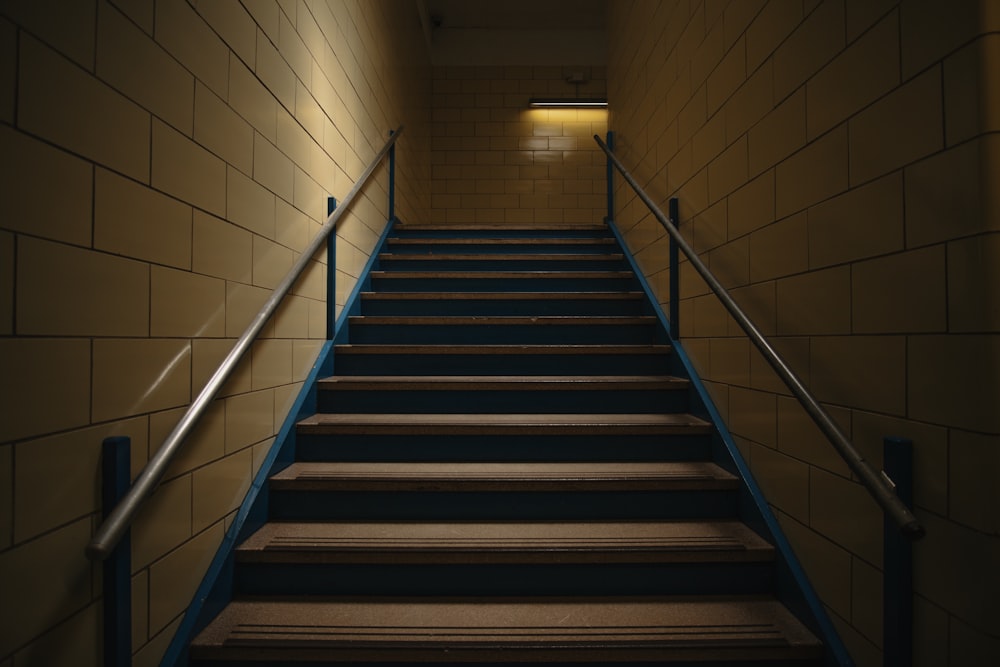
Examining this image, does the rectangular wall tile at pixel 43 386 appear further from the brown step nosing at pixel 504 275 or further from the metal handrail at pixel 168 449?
the brown step nosing at pixel 504 275

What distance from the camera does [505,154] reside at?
18.4 ft

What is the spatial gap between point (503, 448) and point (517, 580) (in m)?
0.51

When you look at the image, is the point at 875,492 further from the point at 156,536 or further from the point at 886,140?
the point at 156,536

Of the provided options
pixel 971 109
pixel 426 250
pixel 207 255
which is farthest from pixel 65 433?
pixel 426 250

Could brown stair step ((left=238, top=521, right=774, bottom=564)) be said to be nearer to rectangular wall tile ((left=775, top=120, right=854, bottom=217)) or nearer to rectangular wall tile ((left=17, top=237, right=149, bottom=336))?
rectangular wall tile ((left=17, top=237, right=149, bottom=336))

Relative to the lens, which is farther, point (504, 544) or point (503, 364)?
point (503, 364)

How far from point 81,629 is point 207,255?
0.86 metres

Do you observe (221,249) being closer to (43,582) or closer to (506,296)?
(43,582)

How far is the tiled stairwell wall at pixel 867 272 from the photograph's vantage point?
877 millimetres

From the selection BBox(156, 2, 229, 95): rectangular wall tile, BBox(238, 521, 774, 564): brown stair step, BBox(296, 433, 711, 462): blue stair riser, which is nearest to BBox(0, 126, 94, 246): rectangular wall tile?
BBox(156, 2, 229, 95): rectangular wall tile

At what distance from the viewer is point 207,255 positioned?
132cm

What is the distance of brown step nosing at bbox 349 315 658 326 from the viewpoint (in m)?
2.47

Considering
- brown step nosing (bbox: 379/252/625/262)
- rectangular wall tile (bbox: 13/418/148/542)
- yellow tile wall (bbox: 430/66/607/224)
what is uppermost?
yellow tile wall (bbox: 430/66/607/224)

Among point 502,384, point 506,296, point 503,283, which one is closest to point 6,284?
point 502,384
